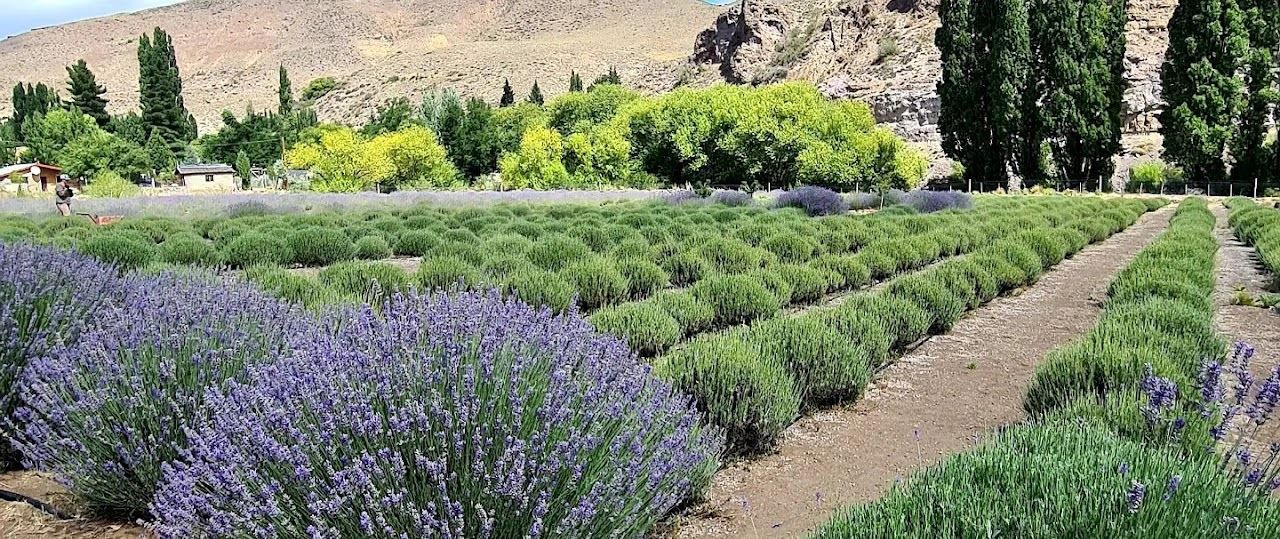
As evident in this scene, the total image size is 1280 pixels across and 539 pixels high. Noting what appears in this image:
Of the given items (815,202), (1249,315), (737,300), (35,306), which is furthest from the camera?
(815,202)

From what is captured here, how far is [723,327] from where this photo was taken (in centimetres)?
794

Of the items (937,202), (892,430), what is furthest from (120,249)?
(937,202)

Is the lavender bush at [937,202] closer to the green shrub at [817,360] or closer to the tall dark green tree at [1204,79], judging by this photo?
the tall dark green tree at [1204,79]

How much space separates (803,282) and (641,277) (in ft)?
6.07

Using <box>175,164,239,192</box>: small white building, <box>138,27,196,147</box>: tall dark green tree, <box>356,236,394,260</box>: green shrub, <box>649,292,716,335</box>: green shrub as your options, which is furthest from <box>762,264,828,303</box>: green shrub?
<box>138,27,196,147</box>: tall dark green tree

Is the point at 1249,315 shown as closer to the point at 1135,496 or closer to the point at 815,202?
the point at 1135,496

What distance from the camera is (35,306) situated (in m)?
4.18

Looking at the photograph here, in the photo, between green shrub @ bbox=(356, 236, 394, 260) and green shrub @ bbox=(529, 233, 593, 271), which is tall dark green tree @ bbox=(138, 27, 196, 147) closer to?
green shrub @ bbox=(356, 236, 394, 260)

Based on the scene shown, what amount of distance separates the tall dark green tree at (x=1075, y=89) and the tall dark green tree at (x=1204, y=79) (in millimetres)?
2644

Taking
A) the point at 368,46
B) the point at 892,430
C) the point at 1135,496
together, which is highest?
the point at 368,46

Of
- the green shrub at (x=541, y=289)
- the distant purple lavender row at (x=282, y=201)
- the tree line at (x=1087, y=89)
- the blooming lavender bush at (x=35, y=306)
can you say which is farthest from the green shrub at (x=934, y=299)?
the tree line at (x=1087, y=89)

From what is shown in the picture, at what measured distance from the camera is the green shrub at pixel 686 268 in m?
10.9

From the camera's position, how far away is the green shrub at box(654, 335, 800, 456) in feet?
14.6

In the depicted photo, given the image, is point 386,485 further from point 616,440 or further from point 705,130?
point 705,130
